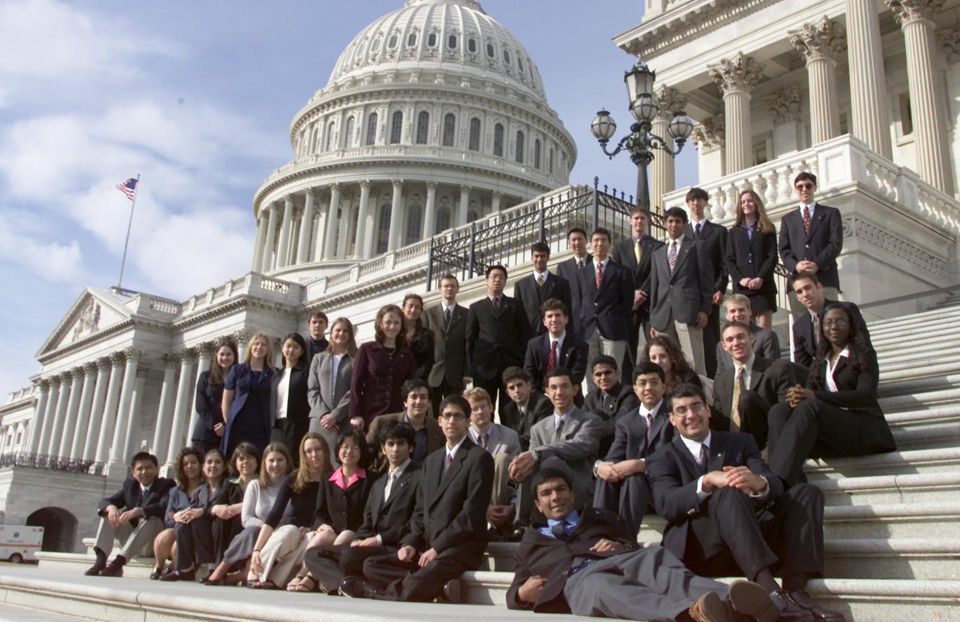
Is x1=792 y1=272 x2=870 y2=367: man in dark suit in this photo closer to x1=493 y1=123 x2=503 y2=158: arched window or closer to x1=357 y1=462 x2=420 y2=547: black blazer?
x1=357 y1=462 x2=420 y2=547: black blazer

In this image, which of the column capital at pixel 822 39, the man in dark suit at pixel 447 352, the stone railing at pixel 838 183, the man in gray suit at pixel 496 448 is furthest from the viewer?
the column capital at pixel 822 39

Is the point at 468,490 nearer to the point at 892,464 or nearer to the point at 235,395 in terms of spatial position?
the point at 892,464

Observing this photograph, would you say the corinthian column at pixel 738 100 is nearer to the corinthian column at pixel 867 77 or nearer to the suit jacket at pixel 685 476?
the corinthian column at pixel 867 77

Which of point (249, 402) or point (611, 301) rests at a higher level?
point (611, 301)

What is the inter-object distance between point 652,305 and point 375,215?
6756 cm

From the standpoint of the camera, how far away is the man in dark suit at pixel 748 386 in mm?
6453

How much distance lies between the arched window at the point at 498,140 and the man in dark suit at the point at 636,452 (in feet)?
251

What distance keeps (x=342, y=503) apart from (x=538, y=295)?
148 inches

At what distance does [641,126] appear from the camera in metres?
14.5

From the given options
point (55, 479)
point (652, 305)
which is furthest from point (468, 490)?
point (55, 479)

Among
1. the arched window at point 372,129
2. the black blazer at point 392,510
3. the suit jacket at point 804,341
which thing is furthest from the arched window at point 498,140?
the black blazer at point 392,510

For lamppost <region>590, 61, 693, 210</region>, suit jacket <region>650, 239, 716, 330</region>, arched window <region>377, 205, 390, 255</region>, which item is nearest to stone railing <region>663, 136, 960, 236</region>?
lamppost <region>590, 61, 693, 210</region>

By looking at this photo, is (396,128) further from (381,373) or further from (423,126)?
(381,373)

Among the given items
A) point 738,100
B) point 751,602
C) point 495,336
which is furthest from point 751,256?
point 738,100
